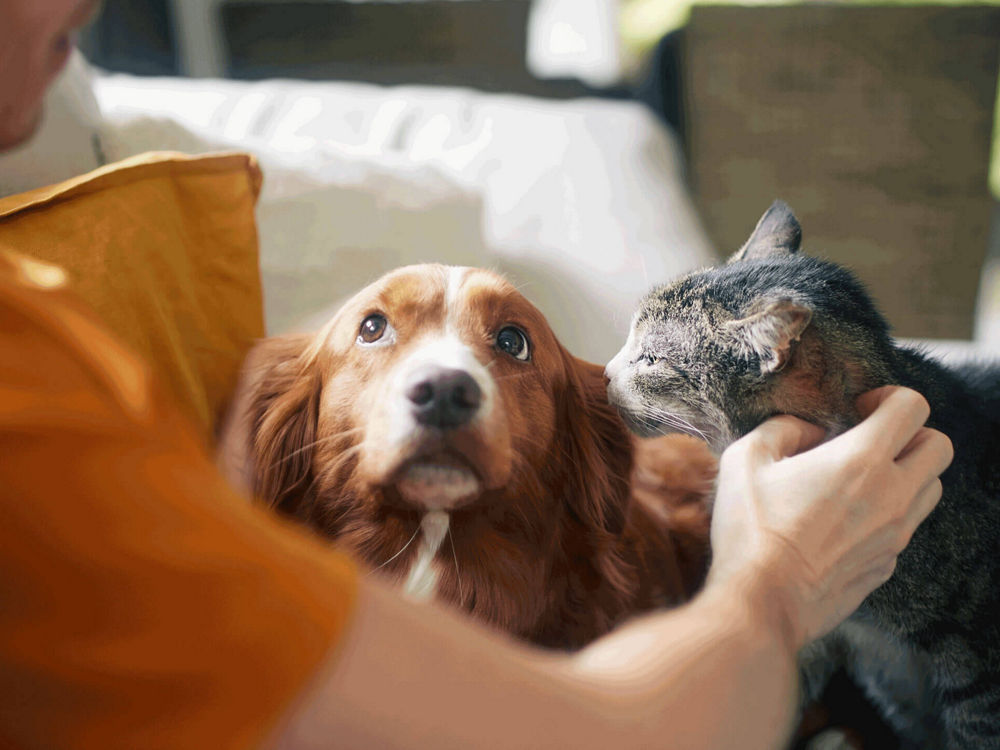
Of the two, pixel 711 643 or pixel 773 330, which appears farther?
pixel 773 330

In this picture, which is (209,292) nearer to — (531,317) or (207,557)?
(531,317)

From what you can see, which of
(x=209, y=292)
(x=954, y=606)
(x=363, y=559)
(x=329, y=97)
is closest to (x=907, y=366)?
(x=954, y=606)

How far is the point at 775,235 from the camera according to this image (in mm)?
930

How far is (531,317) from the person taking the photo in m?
0.68

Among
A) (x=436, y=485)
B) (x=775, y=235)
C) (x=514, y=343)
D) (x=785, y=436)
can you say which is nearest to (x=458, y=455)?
(x=436, y=485)

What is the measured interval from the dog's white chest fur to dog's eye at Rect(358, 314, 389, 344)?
18cm

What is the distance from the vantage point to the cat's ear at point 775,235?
3.03ft

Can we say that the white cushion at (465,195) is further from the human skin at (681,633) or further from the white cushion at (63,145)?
the human skin at (681,633)

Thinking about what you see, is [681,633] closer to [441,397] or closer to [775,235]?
[441,397]

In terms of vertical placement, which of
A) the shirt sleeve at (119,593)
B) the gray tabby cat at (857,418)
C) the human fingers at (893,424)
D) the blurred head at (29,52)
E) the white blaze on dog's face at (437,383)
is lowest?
the gray tabby cat at (857,418)

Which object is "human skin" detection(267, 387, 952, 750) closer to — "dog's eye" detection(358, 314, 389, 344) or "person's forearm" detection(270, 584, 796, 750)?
"person's forearm" detection(270, 584, 796, 750)

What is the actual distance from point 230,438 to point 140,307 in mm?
150

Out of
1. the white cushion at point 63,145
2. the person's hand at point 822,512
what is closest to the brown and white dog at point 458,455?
the person's hand at point 822,512

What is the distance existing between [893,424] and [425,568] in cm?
48
